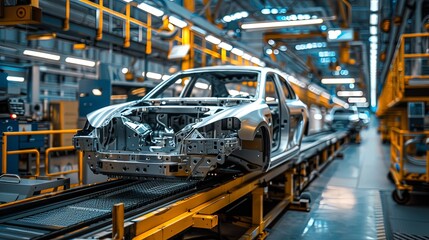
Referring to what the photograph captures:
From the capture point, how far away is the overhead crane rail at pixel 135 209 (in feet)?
8.45

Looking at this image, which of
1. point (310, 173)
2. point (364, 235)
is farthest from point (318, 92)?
point (364, 235)

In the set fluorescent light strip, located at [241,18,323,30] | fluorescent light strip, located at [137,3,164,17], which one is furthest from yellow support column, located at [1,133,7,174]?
fluorescent light strip, located at [241,18,323,30]

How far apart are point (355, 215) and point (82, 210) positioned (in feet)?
13.5

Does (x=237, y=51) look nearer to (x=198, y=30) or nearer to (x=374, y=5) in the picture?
(x=198, y=30)

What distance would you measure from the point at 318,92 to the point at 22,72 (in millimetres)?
17709

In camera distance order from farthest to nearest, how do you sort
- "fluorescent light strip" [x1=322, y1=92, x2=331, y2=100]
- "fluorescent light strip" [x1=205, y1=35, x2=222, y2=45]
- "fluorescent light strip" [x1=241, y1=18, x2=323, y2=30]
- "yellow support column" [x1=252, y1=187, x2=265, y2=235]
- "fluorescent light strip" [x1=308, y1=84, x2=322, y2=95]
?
"fluorescent light strip" [x1=322, y1=92, x2=331, y2=100] < "fluorescent light strip" [x1=308, y1=84, x2=322, y2=95] < "fluorescent light strip" [x1=205, y1=35, x2=222, y2=45] < "fluorescent light strip" [x1=241, y1=18, x2=323, y2=30] < "yellow support column" [x1=252, y1=187, x2=265, y2=235]

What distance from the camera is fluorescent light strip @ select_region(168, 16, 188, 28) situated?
7531 millimetres

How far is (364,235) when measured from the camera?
482 cm

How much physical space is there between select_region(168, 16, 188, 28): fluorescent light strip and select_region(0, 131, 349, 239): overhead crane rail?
3871mm

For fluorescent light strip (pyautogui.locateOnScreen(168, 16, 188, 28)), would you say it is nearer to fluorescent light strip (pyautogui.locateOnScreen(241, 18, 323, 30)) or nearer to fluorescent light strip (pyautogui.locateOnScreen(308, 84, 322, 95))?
fluorescent light strip (pyautogui.locateOnScreen(241, 18, 323, 30))

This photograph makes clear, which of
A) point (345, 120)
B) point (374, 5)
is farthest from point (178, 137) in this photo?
point (345, 120)

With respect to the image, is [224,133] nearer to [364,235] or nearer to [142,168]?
[142,168]

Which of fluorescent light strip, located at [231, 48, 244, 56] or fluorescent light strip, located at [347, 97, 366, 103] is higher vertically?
fluorescent light strip, located at [347, 97, 366, 103]

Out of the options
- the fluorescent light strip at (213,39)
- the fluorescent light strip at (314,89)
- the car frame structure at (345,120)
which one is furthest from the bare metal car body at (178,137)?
the car frame structure at (345,120)
